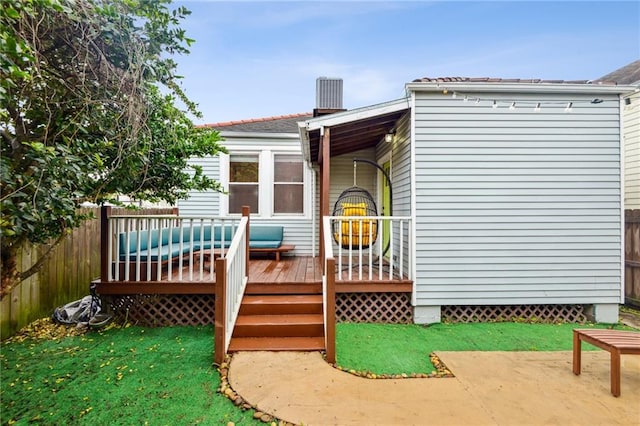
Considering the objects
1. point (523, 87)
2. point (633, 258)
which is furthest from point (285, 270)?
point (633, 258)

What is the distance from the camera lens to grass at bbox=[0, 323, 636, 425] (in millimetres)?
2270

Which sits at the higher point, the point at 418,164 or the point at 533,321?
the point at 418,164

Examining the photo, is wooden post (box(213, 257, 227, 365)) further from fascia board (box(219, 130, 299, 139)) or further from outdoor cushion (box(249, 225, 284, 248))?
fascia board (box(219, 130, 299, 139))

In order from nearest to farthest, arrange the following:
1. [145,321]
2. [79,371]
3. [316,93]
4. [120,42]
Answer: [120,42] → [79,371] → [145,321] → [316,93]

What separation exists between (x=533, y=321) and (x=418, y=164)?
2.86 metres

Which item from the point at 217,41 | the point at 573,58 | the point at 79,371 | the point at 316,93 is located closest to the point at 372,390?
the point at 79,371

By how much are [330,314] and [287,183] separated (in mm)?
4095

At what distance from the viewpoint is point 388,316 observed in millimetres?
4273

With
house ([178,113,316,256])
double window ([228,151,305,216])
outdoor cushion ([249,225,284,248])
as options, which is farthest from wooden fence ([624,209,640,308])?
outdoor cushion ([249,225,284,248])

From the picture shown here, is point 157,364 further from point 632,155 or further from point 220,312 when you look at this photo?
point 632,155

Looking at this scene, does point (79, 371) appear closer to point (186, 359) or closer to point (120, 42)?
point (186, 359)

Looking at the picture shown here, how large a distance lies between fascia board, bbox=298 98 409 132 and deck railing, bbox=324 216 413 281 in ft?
4.50

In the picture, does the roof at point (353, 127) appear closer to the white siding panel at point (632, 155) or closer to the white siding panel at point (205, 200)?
the white siding panel at point (205, 200)

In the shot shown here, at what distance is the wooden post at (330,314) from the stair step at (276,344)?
8.7 inches
